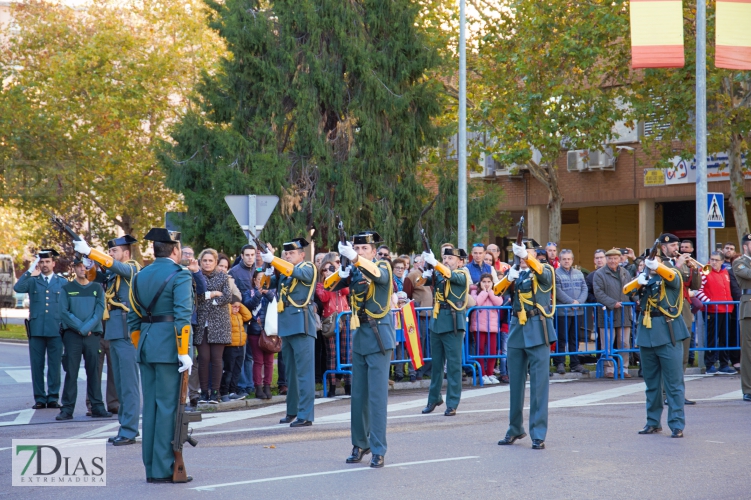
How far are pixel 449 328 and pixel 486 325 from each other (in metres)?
3.48

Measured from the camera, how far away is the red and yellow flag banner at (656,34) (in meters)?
20.0

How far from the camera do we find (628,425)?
11.8 meters

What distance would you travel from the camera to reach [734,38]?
19969 millimetres

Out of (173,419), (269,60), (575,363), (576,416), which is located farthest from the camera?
(269,60)

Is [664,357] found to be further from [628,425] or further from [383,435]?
[383,435]

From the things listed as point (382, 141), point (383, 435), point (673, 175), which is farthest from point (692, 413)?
point (673, 175)

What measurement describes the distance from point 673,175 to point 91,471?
25258 mm

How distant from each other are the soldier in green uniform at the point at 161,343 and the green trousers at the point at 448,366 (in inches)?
189

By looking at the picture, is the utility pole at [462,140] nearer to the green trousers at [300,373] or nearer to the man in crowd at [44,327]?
the man in crowd at [44,327]

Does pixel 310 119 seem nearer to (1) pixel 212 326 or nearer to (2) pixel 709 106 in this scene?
(2) pixel 709 106

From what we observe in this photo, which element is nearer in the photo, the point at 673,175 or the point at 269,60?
the point at 269,60

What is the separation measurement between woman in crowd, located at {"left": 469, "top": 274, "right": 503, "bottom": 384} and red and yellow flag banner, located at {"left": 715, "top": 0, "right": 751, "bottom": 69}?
6.84 meters

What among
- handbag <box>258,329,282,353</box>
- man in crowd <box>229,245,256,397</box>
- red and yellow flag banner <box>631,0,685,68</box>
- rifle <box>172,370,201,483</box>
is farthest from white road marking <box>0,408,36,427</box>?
red and yellow flag banner <box>631,0,685,68</box>

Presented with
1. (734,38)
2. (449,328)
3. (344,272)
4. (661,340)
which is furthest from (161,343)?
(734,38)
